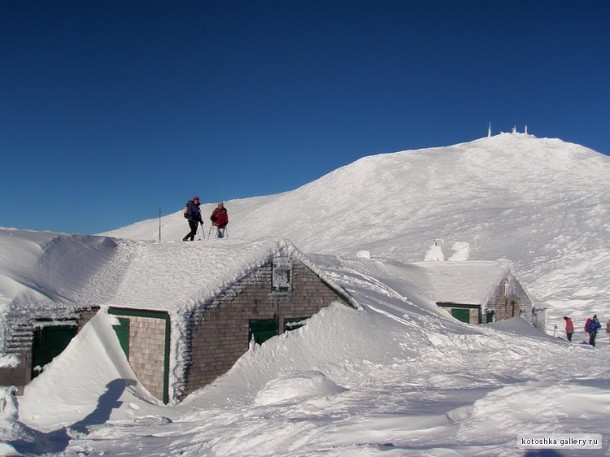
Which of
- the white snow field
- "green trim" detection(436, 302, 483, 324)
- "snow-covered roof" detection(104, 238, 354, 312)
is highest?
"snow-covered roof" detection(104, 238, 354, 312)

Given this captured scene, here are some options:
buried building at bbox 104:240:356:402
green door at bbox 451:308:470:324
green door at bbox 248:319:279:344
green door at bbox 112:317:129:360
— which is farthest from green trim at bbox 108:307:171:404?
green door at bbox 451:308:470:324

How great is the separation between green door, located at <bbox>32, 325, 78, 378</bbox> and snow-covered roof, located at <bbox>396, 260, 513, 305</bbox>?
17536 mm

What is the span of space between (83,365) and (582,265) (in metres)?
43.6

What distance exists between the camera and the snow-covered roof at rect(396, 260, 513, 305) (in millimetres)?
27625

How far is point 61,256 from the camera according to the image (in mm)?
16844

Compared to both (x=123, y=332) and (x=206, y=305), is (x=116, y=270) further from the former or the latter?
(x=206, y=305)

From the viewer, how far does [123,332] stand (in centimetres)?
1527

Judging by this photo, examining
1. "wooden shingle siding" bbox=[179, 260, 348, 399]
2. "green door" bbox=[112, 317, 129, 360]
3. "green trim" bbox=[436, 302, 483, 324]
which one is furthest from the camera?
"green trim" bbox=[436, 302, 483, 324]

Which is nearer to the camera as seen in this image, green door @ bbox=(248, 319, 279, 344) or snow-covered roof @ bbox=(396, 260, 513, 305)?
green door @ bbox=(248, 319, 279, 344)

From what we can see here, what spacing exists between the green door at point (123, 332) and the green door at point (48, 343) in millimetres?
1084

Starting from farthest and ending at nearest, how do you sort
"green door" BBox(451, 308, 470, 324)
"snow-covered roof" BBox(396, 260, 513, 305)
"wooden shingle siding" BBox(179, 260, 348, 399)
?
"snow-covered roof" BBox(396, 260, 513, 305) → "green door" BBox(451, 308, 470, 324) → "wooden shingle siding" BBox(179, 260, 348, 399)

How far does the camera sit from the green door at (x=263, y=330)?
15750 mm

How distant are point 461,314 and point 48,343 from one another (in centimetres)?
1810

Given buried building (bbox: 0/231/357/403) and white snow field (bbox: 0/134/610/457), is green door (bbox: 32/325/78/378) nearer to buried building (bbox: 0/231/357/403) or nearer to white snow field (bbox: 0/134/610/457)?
buried building (bbox: 0/231/357/403)
